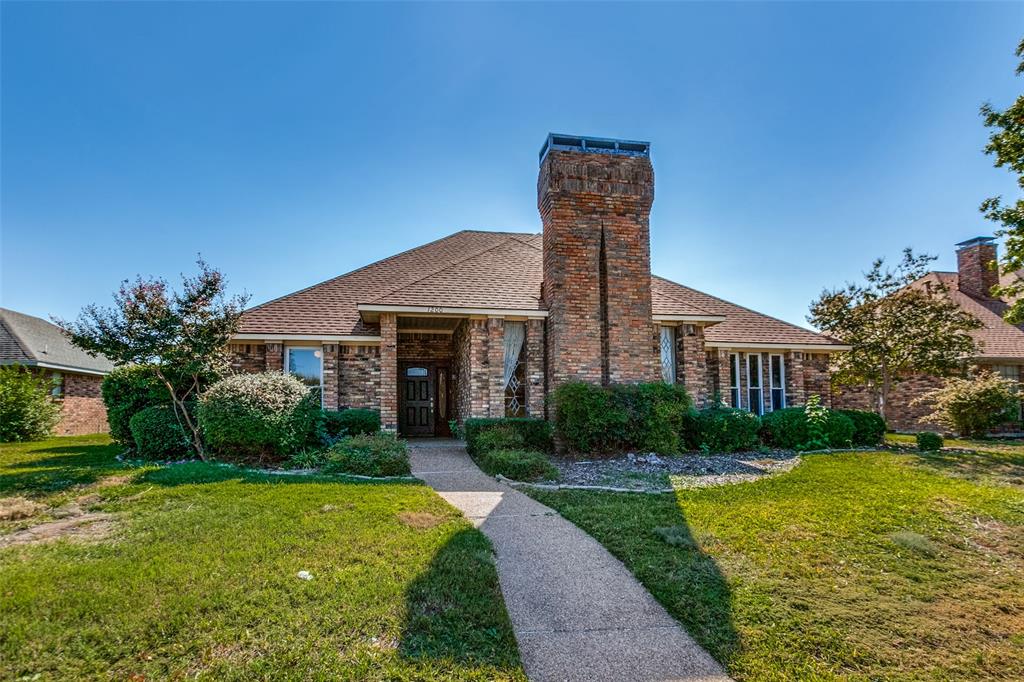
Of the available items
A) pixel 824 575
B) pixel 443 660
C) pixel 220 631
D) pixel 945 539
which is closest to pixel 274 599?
pixel 220 631

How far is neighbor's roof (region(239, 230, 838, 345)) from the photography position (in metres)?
14.3

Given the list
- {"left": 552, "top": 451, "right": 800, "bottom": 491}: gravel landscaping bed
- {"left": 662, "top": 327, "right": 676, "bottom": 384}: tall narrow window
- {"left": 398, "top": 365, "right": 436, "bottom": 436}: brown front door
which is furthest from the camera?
{"left": 398, "top": 365, "right": 436, "bottom": 436}: brown front door

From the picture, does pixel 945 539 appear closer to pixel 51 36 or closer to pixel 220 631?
pixel 220 631

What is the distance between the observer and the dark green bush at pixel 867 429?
555 inches

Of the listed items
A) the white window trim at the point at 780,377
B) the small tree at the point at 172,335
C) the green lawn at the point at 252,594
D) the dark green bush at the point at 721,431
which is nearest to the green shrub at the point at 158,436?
the small tree at the point at 172,335

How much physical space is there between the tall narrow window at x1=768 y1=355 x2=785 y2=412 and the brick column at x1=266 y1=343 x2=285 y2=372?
14.2 m

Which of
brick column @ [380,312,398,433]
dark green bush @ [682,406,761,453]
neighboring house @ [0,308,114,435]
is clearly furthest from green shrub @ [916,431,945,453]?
neighboring house @ [0,308,114,435]

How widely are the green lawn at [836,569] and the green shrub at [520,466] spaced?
1.24 m

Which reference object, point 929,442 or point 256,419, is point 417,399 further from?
point 929,442

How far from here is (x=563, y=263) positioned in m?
13.7

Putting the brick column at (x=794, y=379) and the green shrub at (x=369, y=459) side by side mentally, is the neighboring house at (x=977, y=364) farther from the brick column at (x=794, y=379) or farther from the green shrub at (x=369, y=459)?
the green shrub at (x=369, y=459)

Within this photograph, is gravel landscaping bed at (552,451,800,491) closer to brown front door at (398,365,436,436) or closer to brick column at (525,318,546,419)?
brick column at (525,318,546,419)

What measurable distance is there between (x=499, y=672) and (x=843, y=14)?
11.8m

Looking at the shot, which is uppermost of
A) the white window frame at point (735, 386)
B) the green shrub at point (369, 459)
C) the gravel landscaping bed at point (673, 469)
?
the white window frame at point (735, 386)
